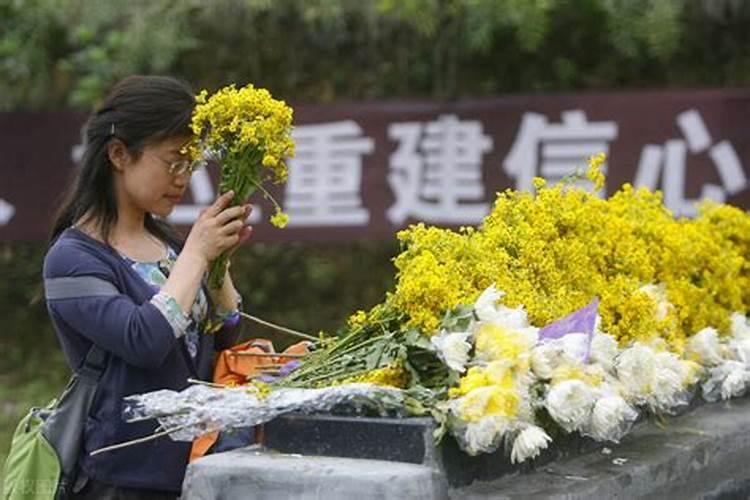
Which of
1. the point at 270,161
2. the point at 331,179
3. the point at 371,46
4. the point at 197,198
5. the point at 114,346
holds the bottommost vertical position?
the point at 197,198

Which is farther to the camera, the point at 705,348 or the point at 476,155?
the point at 476,155

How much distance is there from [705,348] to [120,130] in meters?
1.43

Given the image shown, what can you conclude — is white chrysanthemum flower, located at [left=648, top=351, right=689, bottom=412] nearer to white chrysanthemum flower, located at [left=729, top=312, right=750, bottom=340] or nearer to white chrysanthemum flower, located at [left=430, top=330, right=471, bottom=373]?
white chrysanthemum flower, located at [left=430, top=330, right=471, bottom=373]

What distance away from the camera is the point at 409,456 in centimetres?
225

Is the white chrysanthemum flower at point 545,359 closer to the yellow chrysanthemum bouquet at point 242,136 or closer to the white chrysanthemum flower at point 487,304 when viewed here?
the white chrysanthemum flower at point 487,304

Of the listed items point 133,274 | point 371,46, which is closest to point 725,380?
point 133,274

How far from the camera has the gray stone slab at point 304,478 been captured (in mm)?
2170

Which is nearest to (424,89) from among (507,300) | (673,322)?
(673,322)

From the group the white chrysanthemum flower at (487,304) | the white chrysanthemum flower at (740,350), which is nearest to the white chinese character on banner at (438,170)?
the white chrysanthemum flower at (740,350)

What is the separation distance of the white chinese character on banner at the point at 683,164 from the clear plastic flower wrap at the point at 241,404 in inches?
183

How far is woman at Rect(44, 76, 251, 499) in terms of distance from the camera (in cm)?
255

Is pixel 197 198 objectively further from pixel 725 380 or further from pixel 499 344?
pixel 499 344

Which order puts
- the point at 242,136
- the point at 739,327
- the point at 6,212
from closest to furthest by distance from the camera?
the point at 242,136, the point at 739,327, the point at 6,212

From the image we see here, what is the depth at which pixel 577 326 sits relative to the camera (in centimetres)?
253
